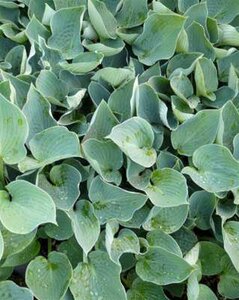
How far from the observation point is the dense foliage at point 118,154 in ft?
4.66

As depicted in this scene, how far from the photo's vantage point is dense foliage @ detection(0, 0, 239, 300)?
1.42 m

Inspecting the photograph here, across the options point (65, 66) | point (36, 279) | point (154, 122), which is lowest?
point (36, 279)

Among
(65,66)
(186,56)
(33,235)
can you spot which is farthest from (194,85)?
(33,235)

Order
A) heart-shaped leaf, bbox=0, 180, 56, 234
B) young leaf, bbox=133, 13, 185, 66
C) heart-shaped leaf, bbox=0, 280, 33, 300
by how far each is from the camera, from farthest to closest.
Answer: young leaf, bbox=133, 13, 185, 66 < heart-shaped leaf, bbox=0, 280, 33, 300 < heart-shaped leaf, bbox=0, 180, 56, 234

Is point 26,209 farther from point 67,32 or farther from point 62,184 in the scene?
point 67,32

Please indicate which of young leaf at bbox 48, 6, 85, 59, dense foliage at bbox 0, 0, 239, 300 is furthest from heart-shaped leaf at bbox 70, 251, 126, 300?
young leaf at bbox 48, 6, 85, 59

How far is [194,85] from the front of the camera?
1687 mm

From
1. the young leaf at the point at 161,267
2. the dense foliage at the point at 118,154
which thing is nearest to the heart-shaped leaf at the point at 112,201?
the dense foliage at the point at 118,154

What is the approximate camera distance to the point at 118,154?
1477 millimetres

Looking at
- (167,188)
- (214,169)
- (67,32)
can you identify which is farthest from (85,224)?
(67,32)

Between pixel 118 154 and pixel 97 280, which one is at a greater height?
pixel 118 154

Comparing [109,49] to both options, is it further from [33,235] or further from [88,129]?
[33,235]

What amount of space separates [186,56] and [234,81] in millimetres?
151

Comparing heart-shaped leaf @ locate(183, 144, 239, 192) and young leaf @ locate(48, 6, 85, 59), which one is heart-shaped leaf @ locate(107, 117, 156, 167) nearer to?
heart-shaped leaf @ locate(183, 144, 239, 192)
